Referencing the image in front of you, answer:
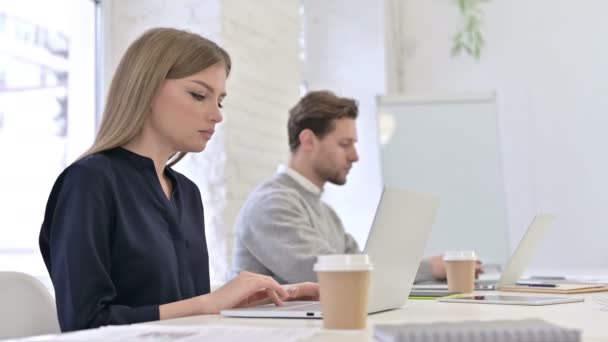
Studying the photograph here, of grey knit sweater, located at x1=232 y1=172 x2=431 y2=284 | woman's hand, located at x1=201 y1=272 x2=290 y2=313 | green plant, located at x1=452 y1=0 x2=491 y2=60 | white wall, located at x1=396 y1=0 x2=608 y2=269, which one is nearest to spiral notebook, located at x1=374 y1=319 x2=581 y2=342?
woman's hand, located at x1=201 y1=272 x2=290 y2=313

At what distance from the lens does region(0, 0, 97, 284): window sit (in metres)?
2.18

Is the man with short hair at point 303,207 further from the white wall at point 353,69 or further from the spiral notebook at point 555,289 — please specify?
the white wall at point 353,69

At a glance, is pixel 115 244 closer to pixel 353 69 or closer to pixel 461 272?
pixel 461 272

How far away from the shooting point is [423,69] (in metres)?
4.39

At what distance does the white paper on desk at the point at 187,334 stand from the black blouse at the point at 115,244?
309mm

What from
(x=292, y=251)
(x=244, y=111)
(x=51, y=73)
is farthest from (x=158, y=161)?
(x=244, y=111)

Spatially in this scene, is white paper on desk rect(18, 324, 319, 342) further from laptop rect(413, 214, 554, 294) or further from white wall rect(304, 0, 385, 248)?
white wall rect(304, 0, 385, 248)

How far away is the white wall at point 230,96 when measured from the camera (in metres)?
2.71

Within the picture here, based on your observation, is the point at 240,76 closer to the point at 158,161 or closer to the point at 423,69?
the point at 158,161

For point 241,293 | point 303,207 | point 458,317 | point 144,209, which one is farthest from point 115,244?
point 303,207

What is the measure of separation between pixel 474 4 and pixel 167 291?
345 cm

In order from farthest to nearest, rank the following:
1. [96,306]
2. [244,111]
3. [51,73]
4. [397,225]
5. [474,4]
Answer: [474,4] < [244,111] < [51,73] < [96,306] < [397,225]

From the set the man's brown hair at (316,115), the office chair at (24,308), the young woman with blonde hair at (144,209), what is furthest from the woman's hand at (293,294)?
the man's brown hair at (316,115)

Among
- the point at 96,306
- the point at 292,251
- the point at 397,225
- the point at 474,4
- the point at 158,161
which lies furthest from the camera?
the point at 474,4
